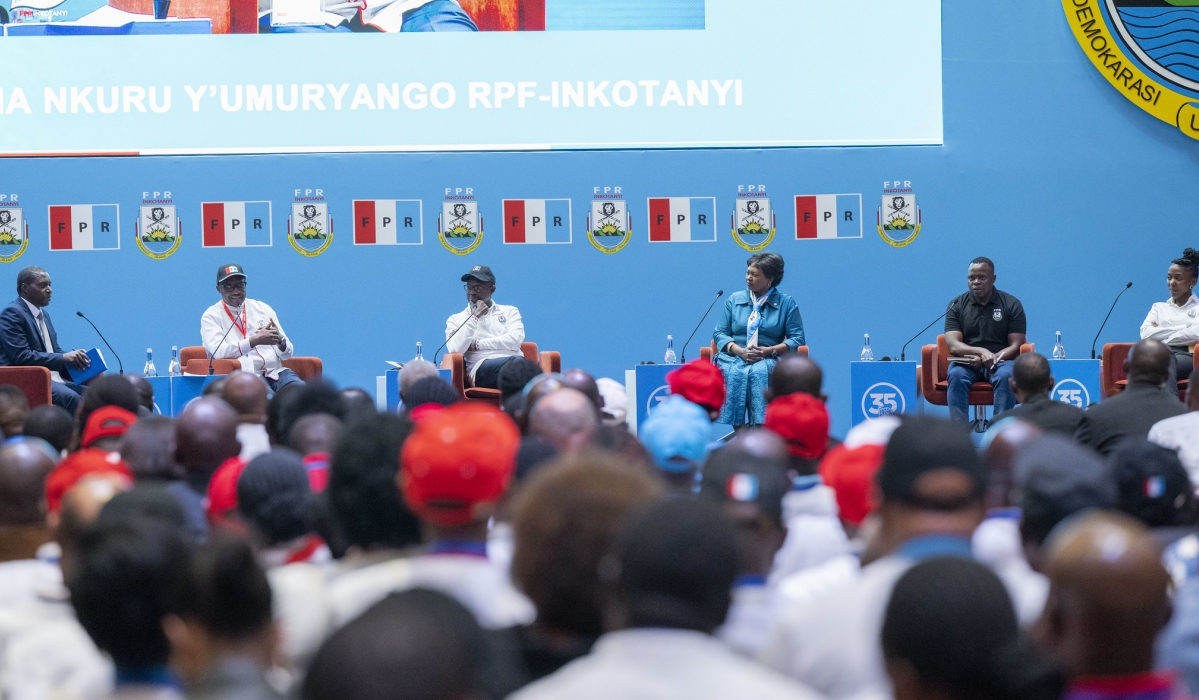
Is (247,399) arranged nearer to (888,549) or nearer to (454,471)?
(454,471)

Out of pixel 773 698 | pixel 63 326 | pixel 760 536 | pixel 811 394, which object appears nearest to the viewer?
pixel 773 698

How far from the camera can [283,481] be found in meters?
2.23

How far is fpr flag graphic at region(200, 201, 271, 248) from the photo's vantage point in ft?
27.1

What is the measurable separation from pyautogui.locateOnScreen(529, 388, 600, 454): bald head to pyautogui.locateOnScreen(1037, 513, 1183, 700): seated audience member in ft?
5.90

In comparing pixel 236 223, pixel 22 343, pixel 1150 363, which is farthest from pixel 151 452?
pixel 236 223

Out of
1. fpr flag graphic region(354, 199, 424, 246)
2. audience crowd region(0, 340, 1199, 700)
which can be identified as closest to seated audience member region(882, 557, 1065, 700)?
audience crowd region(0, 340, 1199, 700)

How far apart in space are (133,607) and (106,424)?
2318mm

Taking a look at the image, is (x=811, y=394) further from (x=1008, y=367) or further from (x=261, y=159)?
(x=261, y=159)

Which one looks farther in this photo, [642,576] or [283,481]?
[283,481]

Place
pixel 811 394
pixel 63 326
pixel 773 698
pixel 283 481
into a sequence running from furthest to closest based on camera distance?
1. pixel 63 326
2. pixel 811 394
3. pixel 283 481
4. pixel 773 698

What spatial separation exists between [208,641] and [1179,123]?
8.69 metres

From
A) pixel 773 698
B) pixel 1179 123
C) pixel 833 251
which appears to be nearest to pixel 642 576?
pixel 773 698

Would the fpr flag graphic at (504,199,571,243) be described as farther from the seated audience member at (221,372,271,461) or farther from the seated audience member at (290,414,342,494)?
the seated audience member at (290,414,342,494)

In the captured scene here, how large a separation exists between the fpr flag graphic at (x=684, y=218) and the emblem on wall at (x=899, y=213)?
4.02 ft
